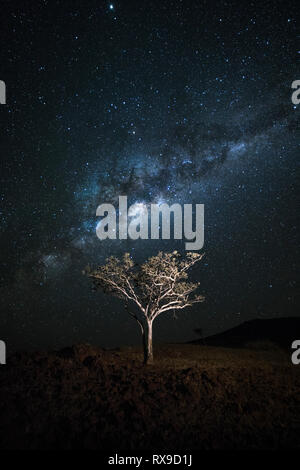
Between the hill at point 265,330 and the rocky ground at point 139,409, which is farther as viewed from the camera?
the hill at point 265,330

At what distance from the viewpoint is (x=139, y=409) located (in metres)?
9.64

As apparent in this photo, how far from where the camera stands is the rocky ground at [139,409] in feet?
26.9

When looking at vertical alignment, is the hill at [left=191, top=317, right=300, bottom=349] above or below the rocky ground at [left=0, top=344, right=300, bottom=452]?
below

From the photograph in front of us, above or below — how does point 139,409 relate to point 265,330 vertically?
above

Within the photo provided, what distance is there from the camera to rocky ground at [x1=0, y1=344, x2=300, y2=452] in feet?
26.9

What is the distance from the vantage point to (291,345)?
3609 centimetres

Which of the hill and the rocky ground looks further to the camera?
the hill

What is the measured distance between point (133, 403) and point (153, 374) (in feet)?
14.4

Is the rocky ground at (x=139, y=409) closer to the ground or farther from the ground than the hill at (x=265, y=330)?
farther from the ground

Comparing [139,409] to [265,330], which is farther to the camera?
[265,330]

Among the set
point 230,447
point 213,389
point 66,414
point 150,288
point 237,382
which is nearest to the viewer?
point 230,447
